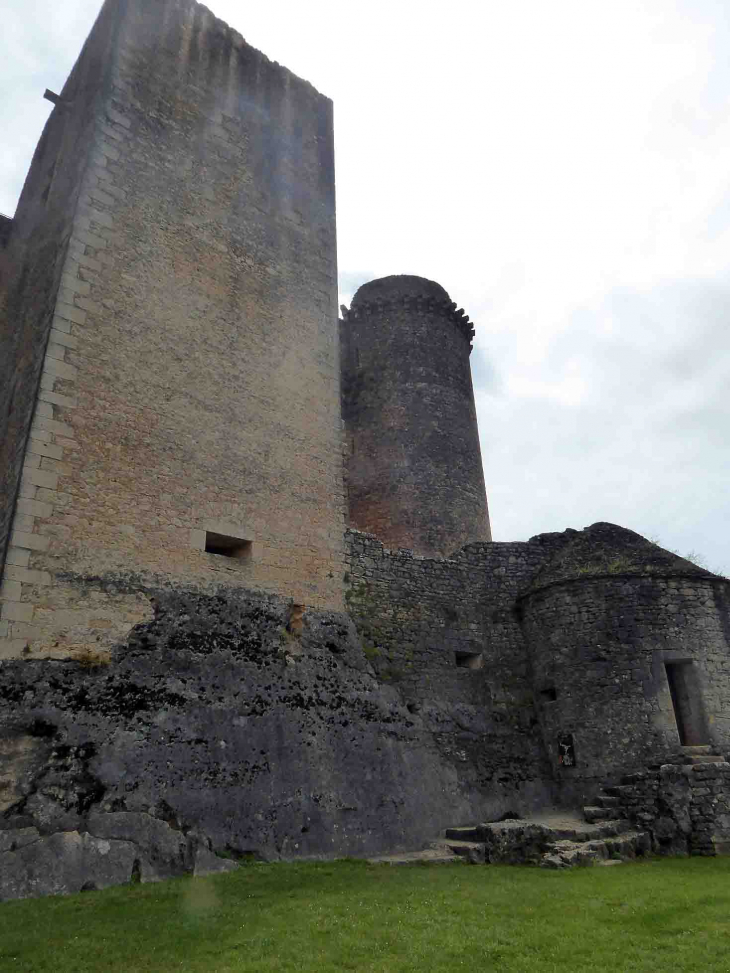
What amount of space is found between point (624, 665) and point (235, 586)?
232 inches

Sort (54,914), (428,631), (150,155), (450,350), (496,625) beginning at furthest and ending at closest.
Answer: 1. (450,350)
2. (496,625)
3. (428,631)
4. (150,155)
5. (54,914)

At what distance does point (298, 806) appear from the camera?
7.97m

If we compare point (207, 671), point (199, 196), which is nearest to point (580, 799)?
point (207, 671)

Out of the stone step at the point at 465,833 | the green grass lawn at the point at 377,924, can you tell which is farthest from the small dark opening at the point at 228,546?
the stone step at the point at 465,833

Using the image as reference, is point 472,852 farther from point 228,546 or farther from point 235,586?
point 228,546

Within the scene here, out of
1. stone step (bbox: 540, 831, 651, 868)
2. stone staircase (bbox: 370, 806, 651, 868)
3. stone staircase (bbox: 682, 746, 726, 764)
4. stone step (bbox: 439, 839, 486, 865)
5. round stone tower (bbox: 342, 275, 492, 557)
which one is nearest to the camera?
stone step (bbox: 540, 831, 651, 868)

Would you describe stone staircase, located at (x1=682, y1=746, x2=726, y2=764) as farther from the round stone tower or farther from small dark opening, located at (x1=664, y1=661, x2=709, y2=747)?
the round stone tower

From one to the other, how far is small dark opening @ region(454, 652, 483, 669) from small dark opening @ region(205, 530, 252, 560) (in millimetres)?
4069

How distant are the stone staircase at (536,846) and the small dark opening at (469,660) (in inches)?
107

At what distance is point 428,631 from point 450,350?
385 inches

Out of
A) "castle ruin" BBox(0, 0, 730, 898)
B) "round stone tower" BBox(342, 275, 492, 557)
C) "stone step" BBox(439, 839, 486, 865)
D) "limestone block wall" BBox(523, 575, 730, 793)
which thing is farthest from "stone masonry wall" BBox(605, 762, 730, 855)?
"round stone tower" BBox(342, 275, 492, 557)

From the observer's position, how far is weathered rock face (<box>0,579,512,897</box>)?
6.45 meters

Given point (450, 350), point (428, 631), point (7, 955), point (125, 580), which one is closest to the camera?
point (7, 955)

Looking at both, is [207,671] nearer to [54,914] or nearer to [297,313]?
[54,914]
